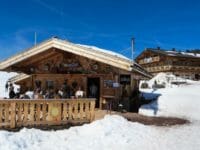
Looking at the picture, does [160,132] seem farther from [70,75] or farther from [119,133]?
[70,75]

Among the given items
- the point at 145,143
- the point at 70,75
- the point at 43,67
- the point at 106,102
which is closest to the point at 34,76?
the point at 43,67

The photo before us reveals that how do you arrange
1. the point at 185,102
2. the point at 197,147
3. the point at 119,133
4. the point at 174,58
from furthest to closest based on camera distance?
the point at 174,58, the point at 185,102, the point at 119,133, the point at 197,147

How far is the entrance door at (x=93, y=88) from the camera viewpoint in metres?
19.7

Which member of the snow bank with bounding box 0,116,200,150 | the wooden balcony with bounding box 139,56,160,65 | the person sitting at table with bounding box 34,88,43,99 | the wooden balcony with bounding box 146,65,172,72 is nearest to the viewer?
the snow bank with bounding box 0,116,200,150

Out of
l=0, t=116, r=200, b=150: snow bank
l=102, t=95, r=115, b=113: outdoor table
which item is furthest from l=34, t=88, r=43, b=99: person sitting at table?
l=0, t=116, r=200, b=150: snow bank

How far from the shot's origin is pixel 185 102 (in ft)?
82.3

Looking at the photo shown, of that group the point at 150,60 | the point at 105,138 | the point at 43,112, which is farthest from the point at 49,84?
the point at 150,60

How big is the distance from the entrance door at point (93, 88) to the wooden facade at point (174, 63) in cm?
3674

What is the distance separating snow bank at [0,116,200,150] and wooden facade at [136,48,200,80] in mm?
43585

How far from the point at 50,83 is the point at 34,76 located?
1259mm

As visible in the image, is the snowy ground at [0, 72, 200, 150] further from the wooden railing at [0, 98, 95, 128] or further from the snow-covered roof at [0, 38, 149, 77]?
the snow-covered roof at [0, 38, 149, 77]

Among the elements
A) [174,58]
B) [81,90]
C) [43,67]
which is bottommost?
[81,90]

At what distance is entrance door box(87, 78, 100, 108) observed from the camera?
19.7 m

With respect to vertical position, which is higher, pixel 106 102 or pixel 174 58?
pixel 174 58
